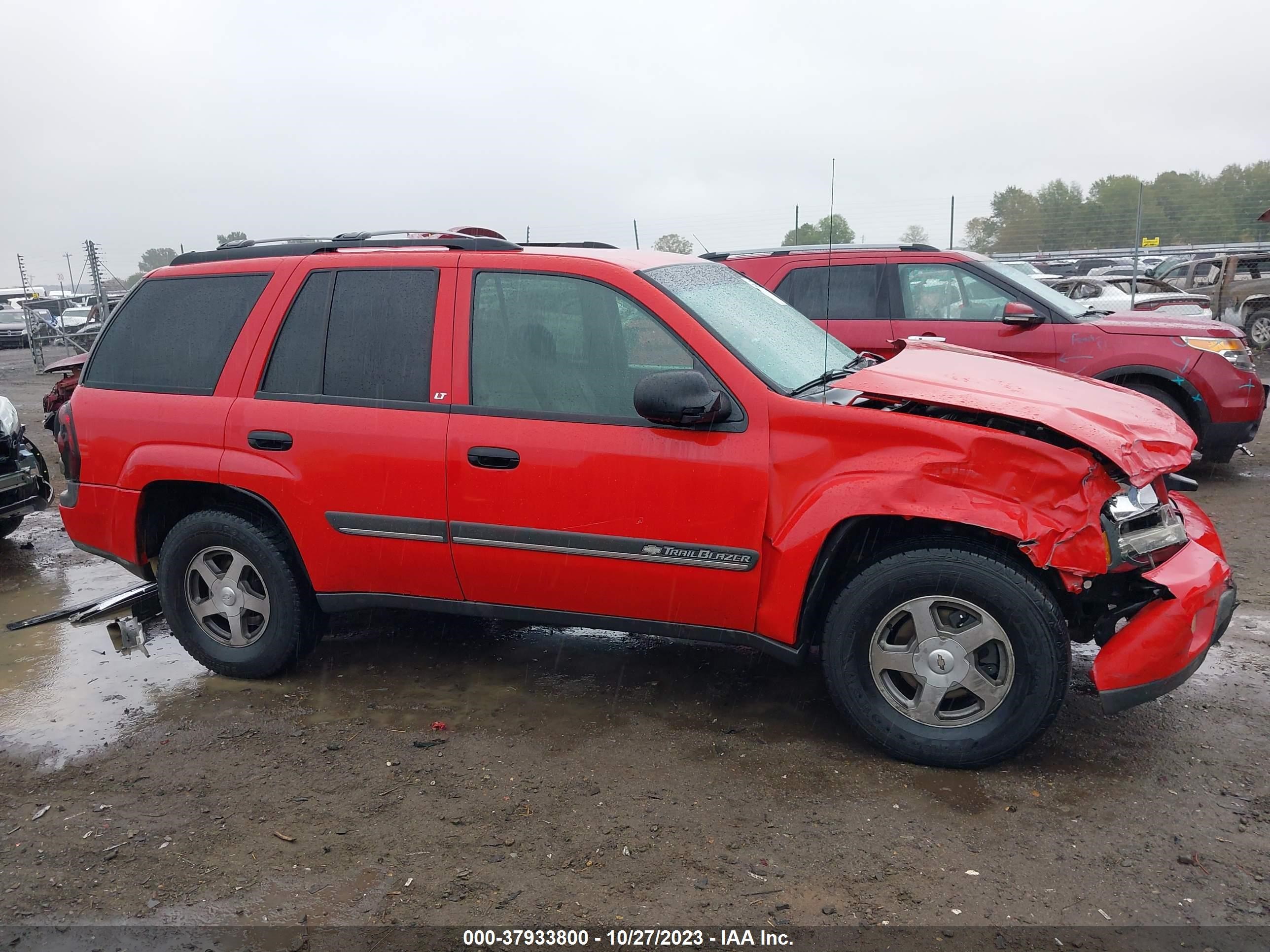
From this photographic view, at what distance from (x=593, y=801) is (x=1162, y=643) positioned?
6.36 feet

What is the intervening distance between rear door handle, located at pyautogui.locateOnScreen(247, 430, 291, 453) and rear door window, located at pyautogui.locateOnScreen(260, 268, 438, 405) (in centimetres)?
17

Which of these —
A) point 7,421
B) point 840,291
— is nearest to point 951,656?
point 840,291

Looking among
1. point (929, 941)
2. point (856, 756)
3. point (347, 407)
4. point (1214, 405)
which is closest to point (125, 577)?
point (347, 407)

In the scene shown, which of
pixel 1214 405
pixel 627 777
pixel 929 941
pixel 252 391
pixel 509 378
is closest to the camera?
pixel 929 941

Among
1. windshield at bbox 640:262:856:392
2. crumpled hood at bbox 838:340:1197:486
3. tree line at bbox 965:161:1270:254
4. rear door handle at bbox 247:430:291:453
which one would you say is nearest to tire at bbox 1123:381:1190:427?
crumpled hood at bbox 838:340:1197:486

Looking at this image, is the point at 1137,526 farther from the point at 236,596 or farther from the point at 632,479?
the point at 236,596

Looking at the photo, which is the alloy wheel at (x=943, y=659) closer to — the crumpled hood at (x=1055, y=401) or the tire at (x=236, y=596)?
the crumpled hood at (x=1055, y=401)

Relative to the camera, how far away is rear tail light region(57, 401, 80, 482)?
15.2 ft

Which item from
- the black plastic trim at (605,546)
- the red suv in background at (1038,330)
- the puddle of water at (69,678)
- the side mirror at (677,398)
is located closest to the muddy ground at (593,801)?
the puddle of water at (69,678)

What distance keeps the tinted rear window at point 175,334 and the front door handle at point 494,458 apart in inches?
52.3

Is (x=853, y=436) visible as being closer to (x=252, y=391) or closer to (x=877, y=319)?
(x=252, y=391)

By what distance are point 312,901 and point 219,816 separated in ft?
2.25

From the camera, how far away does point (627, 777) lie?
11.5 ft

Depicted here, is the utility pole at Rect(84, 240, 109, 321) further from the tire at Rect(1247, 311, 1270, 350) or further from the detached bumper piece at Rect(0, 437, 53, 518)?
the tire at Rect(1247, 311, 1270, 350)
